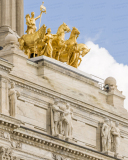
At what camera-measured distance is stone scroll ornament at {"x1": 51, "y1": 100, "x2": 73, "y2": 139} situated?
63844 millimetres

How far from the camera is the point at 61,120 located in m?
64.2

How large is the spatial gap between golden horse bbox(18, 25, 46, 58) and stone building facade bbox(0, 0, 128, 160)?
75.9 inches

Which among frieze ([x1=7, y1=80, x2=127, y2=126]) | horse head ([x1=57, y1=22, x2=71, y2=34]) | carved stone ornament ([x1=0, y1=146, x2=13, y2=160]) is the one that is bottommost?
carved stone ornament ([x1=0, y1=146, x2=13, y2=160])

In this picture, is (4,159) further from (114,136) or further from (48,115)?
(114,136)

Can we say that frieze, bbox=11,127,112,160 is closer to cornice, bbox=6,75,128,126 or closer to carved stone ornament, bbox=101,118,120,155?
carved stone ornament, bbox=101,118,120,155

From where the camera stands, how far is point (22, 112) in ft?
203

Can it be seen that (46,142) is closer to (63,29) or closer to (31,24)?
(63,29)

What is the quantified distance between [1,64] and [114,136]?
13.2 m

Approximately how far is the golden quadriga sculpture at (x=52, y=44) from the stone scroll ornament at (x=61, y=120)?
509 cm

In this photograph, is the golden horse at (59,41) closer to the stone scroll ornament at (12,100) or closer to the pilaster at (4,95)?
the stone scroll ornament at (12,100)

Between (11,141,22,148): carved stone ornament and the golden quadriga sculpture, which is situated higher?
the golden quadriga sculpture

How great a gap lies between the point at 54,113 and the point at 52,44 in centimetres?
712

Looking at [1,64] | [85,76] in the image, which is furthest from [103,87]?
[1,64]

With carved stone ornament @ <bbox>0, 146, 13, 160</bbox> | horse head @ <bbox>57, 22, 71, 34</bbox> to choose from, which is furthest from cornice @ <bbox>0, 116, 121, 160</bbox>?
horse head @ <bbox>57, 22, 71, 34</bbox>
